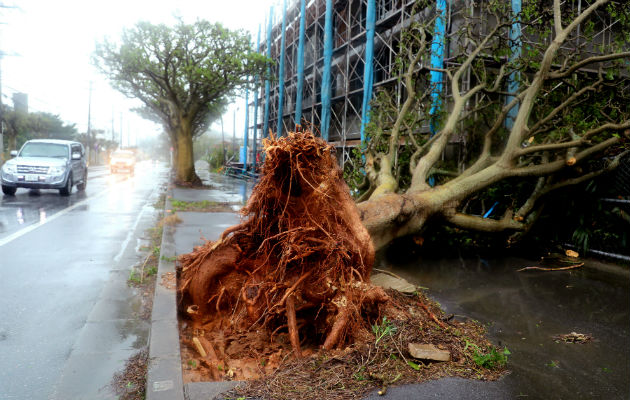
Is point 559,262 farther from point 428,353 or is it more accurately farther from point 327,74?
point 327,74

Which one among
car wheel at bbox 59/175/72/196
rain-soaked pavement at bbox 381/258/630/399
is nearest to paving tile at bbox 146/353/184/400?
rain-soaked pavement at bbox 381/258/630/399

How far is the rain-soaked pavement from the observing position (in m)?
3.19

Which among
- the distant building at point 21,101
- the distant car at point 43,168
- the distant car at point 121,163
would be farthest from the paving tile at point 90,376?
the distant building at point 21,101

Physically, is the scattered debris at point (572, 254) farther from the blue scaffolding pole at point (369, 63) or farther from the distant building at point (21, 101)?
the distant building at point (21, 101)

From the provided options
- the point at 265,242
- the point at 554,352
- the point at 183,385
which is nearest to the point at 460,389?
the point at 554,352

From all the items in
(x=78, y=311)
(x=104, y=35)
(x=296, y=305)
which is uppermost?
(x=104, y=35)

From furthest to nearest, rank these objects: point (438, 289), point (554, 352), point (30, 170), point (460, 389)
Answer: point (30, 170), point (438, 289), point (554, 352), point (460, 389)

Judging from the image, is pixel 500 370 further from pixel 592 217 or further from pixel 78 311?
pixel 592 217

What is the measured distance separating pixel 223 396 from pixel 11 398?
148cm

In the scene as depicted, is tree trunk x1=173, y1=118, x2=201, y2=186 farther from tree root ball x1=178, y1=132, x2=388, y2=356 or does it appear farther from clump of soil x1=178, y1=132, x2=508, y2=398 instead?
tree root ball x1=178, y1=132, x2=388, y2=356

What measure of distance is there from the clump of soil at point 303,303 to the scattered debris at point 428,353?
0.16 feet

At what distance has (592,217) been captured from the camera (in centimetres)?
767

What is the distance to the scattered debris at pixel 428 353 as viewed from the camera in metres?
3.29

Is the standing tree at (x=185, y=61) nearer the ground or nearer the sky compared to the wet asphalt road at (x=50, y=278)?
nearer the sky
